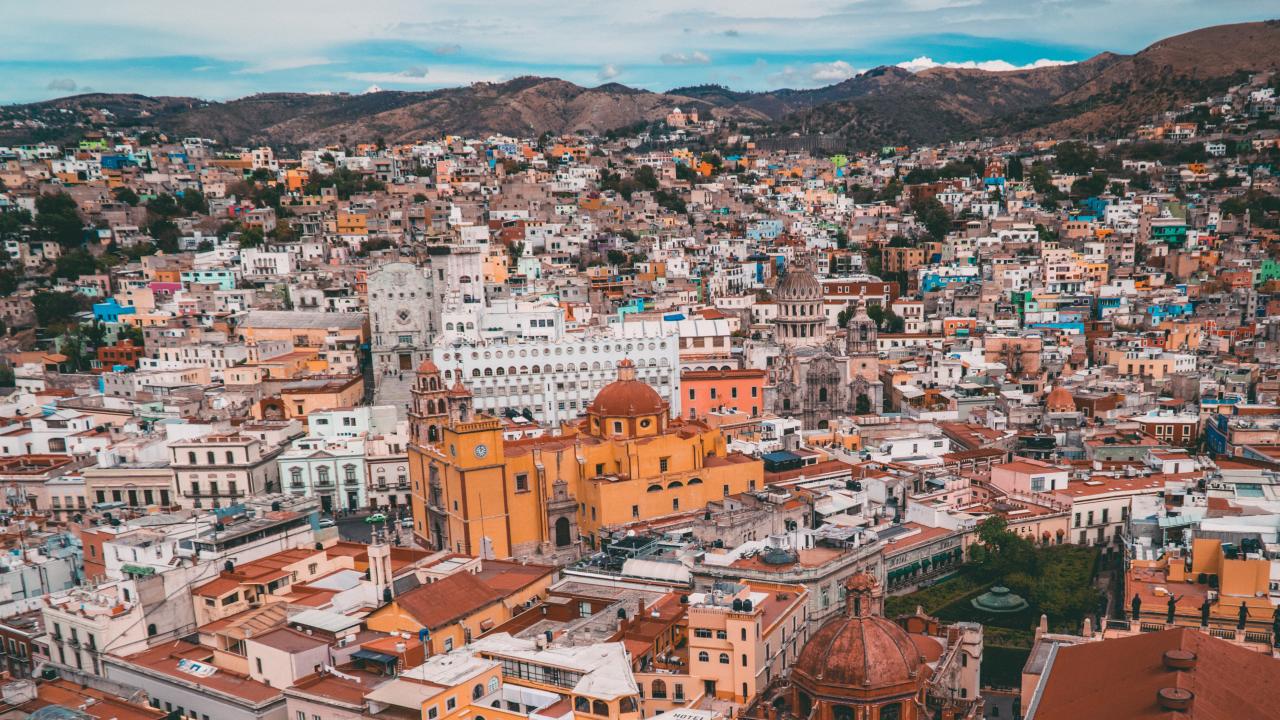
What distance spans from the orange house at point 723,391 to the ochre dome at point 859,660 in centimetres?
3511

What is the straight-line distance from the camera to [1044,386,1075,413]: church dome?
182 ft

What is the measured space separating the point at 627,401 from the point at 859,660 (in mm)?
21357

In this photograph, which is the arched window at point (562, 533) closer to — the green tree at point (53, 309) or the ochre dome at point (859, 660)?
the ochre dome at point (859, 660)

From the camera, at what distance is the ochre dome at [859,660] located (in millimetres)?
22734

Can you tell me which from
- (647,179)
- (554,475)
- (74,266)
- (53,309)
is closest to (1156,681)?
(554,475)

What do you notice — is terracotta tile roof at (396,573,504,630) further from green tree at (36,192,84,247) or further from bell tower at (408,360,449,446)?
green tree at (36,192,84,247)

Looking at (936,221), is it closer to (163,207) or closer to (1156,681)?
(163,207)

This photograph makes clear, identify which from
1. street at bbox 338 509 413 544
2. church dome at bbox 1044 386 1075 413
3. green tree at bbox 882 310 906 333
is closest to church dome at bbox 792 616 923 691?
street at bbox 338 509 413 544

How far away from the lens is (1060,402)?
55.5 meters

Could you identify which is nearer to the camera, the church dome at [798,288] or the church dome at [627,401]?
the church dome at [627,401]

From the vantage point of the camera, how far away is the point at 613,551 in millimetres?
36656

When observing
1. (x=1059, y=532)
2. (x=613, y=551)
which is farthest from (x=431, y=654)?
(x=1059, y=532)

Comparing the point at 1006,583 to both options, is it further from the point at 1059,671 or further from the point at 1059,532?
the point at 1059,671

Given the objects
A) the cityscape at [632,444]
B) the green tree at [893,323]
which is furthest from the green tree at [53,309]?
the green tree at [893,323]
